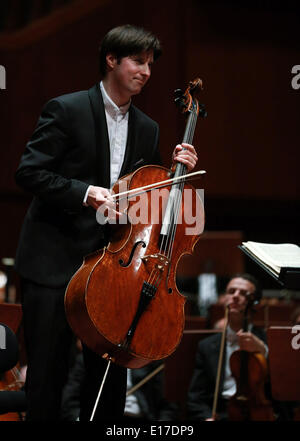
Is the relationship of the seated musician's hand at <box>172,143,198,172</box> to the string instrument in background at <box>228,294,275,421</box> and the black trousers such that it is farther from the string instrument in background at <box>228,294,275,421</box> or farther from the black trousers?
the string instrument in background at <box>228,294,275,421</box>

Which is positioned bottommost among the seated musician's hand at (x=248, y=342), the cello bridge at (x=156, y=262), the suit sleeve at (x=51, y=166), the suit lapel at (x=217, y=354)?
the suit lapel at (x=217, y=354)

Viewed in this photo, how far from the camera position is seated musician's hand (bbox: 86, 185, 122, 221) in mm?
1859

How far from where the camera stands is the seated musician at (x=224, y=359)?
10.8ft

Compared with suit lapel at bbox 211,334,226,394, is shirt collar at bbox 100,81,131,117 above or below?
above

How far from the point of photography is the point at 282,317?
4309mm

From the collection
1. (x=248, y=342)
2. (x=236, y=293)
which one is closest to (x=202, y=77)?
(x=236, y=293)

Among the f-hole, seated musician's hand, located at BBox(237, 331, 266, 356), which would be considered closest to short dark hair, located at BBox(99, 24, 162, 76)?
the f-hole

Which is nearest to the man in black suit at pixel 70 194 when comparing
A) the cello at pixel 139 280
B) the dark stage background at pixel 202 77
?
the cello at pixel 139 280

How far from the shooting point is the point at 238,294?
3.49m

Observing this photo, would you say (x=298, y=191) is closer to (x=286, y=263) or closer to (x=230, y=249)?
(x=230, y=249)

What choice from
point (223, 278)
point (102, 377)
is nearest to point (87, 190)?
point (102, 377)

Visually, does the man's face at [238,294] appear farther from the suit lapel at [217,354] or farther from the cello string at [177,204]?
the cello string at [177,204]

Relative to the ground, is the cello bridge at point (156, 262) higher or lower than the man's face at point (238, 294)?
higher

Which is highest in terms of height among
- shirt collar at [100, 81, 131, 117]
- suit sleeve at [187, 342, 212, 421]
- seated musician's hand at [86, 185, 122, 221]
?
shirt collar at [100, 81, 131, 117]
